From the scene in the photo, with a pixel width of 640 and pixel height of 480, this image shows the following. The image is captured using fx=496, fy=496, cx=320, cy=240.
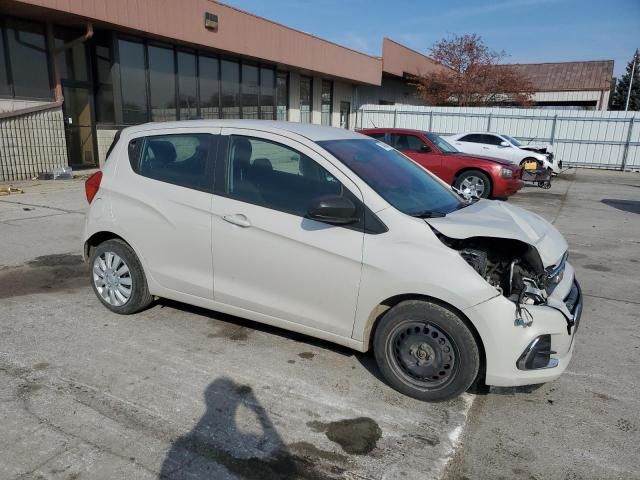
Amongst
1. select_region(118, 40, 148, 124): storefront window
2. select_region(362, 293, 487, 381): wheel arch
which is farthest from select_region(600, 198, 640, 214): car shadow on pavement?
select_region(118, 40, 148, 124): storefront window

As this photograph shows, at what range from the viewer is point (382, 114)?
83.9ft

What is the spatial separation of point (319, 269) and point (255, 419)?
103 centimetres

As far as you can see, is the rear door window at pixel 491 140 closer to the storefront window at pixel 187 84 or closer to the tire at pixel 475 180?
the tire at pixel 475 180

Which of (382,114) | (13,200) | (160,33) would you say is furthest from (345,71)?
(13,200)

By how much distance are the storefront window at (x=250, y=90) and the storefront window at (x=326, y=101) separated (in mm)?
5324

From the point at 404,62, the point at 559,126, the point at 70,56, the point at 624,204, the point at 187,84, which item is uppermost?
the point at 404,62

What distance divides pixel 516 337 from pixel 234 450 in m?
1.73

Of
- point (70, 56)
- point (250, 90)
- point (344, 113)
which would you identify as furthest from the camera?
point (344, 113)

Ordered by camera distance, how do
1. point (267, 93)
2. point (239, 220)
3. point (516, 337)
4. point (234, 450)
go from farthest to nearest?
point (267, 93) → point (239, 220) → point (516, 337) → point (234, 450)

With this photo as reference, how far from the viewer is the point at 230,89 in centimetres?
1759

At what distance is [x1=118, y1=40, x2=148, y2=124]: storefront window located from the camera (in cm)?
1385

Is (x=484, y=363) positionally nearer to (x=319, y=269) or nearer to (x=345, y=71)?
(x=319, y=269)

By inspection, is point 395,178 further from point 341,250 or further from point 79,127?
point 79,127

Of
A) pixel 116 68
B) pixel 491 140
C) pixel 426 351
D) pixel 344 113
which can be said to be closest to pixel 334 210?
pixel 426 351
